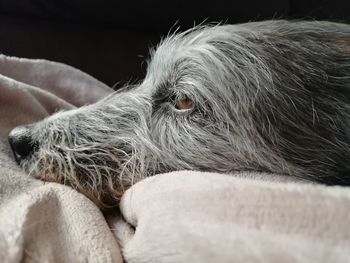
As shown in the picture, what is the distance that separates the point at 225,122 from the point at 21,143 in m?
0.51

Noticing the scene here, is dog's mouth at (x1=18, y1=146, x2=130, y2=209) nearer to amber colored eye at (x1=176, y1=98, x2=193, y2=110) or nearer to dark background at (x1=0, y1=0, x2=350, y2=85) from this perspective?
amber colored eye at (x1=176, y1=98, x2=193, y2=110)

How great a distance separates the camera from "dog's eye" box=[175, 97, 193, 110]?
1.33 m

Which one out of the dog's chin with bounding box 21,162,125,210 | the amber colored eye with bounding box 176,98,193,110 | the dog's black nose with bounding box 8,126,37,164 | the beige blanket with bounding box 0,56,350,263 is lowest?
the dog's chin with bounding box 21,162,125,210

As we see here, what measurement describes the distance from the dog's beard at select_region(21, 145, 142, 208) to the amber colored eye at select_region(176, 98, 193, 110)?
0.59ft

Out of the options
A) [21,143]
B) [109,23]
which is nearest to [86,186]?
[21,143]

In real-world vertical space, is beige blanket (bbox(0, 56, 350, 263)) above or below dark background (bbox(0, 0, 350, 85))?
above

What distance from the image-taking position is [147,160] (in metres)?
1.27

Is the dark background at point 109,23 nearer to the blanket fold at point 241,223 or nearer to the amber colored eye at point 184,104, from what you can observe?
the amber colored eye at point 184,104

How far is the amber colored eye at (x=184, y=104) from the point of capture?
133cm

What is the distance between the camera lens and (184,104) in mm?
1352

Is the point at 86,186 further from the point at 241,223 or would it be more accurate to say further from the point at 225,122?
the point at 241,223

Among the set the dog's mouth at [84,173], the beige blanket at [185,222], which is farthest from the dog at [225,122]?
the beige blanket at [185,222]

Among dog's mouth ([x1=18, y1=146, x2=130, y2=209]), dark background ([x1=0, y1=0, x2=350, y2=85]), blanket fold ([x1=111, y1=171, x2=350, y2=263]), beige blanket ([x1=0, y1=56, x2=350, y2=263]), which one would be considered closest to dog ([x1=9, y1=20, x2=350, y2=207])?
dog's mouth ([x1=18, y1=146, x2=130, y2=209])

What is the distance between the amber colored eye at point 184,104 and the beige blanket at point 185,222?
0.31 m
